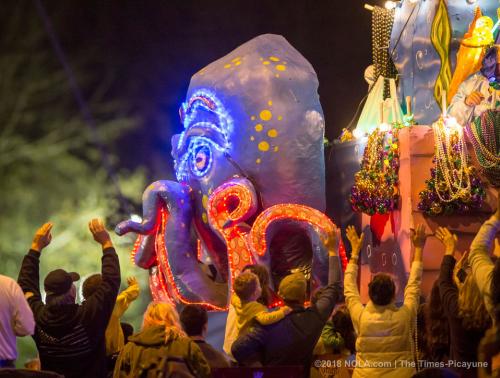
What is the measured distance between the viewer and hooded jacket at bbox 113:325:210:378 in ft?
13.4

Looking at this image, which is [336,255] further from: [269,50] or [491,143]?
[269,50]

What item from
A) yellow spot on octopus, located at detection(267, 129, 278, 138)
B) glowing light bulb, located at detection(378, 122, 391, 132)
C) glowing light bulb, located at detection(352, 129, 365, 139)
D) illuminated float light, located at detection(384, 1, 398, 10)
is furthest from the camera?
illuminated float light, located at detection(384, 1, 398, 10)

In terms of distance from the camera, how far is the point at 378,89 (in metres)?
10.8

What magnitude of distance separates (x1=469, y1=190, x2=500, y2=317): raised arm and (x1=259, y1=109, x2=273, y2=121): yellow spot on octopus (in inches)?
223

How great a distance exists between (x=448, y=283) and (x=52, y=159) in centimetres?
1212

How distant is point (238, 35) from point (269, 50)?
5.39 meters

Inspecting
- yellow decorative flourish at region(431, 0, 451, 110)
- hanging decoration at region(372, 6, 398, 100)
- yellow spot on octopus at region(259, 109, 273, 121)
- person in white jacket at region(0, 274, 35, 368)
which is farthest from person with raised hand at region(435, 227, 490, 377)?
A: hanging decoration at region(372, 6, 398, 100)

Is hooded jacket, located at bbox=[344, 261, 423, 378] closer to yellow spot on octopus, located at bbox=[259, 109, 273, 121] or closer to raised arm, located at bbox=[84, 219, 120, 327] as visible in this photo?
raised arm, located at bbox=[84, 219, 120, 327]

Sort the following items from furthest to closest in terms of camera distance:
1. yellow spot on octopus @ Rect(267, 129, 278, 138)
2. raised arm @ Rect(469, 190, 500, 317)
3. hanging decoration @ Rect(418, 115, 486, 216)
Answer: yellow spot on octopus @ Rect(267, 129, 278, 138) → hanging decoration @ Rect(418, 115, 486, 216) → raised arm @ Rect(469, 190, 500, 317)

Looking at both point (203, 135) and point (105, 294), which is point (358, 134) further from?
point (105, 294)

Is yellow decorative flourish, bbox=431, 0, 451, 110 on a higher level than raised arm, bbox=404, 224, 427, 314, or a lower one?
higher

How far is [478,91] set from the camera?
8250 mm

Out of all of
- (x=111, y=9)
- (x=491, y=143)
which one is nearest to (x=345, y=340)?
(x=491, y=143)

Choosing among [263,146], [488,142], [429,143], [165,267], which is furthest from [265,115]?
[488,142]
